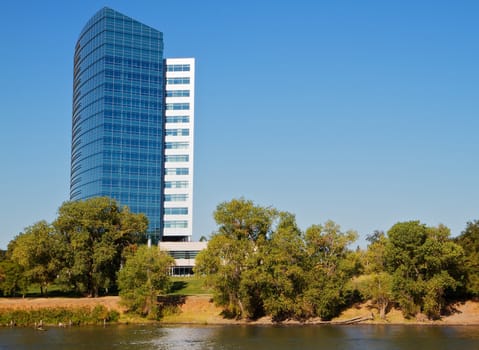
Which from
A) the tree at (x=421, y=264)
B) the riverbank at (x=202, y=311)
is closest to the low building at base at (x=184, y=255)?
the riverbank at (x=202, y=311)

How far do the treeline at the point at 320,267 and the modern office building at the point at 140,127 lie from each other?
76576 millimetres

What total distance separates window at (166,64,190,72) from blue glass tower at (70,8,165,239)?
2.42 meters

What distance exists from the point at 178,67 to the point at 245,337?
12224cm

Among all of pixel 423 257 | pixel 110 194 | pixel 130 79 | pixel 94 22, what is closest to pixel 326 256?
pixel 423 257

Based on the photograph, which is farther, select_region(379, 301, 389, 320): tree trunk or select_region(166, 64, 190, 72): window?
select_region(166, 64, 190, 72): window

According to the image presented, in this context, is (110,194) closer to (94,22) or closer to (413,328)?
(94,22)

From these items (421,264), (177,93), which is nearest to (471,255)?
(421,264)

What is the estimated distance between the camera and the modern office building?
180m

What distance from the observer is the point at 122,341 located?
78.8m

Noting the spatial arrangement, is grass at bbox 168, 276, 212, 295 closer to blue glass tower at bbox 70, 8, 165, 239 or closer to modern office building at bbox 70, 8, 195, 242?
modern office building at bbox 70, 8, 195, 242

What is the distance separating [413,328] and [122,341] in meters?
43.2

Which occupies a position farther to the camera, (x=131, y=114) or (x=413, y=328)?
(x=131, y=114)

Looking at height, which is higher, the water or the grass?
the grass

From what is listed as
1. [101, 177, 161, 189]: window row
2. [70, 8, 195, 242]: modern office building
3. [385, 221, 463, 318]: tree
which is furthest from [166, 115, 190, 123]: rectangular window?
Result: [385, 221, 463, 318]: tree
